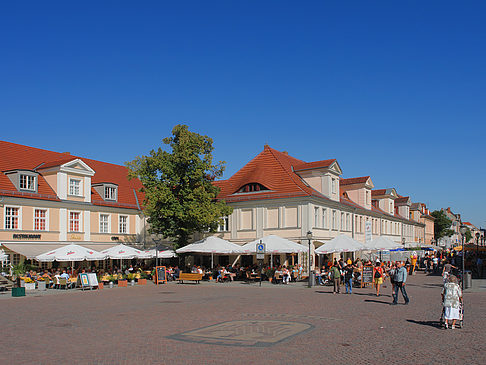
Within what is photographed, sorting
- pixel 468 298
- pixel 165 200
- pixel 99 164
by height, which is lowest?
pixel 468 298

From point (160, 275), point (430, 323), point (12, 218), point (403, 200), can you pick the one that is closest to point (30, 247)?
point (12, 218)

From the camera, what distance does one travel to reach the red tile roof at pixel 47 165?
125 feet

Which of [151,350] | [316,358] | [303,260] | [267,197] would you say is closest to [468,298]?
[316,358]

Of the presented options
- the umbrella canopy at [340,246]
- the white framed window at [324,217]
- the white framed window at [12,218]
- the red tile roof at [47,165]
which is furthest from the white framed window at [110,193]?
the umbrella canopy at [340,246]

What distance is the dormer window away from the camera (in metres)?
44.4

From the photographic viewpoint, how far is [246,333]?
40.9 feet

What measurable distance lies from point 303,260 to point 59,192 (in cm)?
1975

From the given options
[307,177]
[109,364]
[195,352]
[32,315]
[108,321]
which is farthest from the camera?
[307,177]

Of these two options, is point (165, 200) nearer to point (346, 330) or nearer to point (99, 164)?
point (99, 164)

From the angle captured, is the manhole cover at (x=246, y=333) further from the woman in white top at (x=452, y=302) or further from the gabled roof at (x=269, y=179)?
the gabled roof at (x=269, y=179)

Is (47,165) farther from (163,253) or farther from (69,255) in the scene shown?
(163,253)

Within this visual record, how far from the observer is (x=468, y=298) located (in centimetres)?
2242

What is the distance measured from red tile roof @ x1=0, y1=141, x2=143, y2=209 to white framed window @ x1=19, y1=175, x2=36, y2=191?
63 cm

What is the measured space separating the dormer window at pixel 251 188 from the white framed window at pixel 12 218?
59.6ft
